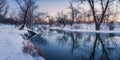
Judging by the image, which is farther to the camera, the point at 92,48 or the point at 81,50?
the point at 92,48

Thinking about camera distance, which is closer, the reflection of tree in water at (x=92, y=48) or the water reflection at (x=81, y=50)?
the water reflection at (x=81, y=50)

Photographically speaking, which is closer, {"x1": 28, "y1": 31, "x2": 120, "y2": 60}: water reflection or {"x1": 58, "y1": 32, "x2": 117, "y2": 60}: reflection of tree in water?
{"x1": 28, "y1": 31, "x2": 120, "y2": 60}: water reflection

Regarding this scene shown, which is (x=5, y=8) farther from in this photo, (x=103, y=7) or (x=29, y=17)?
(x=103, y=7)

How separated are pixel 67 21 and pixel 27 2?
35769mm


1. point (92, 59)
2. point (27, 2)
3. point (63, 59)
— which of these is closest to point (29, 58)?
point (63, 59)

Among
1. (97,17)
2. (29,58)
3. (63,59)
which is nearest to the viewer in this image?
(29,58)

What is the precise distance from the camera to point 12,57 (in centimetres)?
1106

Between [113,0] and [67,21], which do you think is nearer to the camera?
[113,0]

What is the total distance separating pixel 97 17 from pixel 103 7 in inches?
97.7

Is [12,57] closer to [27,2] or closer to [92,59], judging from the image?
[92,59]

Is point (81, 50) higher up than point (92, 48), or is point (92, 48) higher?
point (81, 50)

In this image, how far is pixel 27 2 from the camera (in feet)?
161

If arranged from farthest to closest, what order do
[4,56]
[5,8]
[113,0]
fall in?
[5,8] < [113,0] < [4,56]

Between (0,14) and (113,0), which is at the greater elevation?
(113,0)
